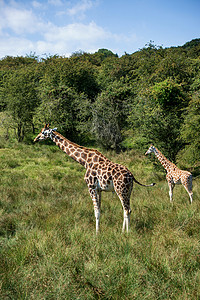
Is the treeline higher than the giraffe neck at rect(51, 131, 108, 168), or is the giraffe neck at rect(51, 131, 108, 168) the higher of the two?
the treeline

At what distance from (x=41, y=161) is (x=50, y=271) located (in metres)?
11.1

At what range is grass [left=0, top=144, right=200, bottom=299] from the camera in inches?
121

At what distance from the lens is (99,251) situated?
13.4 feet

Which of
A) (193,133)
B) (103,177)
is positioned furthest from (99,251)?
(193,133)

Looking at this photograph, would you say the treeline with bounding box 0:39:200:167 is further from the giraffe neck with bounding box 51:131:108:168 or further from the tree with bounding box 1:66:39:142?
the giraffe neck with bounding box 51:131:108:168

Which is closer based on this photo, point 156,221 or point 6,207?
point 156,221

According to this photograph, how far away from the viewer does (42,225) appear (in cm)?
543


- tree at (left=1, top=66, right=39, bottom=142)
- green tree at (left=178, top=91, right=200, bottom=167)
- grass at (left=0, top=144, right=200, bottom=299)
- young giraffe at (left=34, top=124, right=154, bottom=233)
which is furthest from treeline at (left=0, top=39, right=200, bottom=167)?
young giraffe at (left=34, top=124, right=154, bottom=233)

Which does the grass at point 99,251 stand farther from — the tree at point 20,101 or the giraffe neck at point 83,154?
the tree at point 20,101

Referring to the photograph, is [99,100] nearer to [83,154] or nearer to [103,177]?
[83,154]

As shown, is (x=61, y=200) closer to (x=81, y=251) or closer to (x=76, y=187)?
(x=76, y=187)

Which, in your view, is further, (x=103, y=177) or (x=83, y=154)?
(x=83, y=154)

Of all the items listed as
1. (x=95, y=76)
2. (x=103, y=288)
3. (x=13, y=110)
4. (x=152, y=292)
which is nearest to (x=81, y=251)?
(x=103, y=288)

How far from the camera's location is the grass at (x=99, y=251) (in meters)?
3.08
